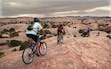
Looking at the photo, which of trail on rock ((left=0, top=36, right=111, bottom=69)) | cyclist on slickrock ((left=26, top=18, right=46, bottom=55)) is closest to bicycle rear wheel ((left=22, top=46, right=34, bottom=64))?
trail on rock ((left=0, top=36, right=111, bottom=69))

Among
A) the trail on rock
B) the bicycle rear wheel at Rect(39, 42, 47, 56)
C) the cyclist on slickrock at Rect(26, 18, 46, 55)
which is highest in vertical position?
the cyclist on slickrock at Rect(26, 18, 46, 55)

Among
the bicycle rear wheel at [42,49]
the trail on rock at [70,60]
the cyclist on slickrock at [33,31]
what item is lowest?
the trail on rock at [70,60]

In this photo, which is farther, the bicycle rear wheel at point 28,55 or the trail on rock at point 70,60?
the trail on rock at point 70,60

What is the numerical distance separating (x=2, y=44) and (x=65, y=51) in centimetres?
1755

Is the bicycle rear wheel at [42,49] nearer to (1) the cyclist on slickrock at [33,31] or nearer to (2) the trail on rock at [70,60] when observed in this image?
(2) the trail on rock at [70,60]

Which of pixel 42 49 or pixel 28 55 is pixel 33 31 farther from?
pixel 42 49

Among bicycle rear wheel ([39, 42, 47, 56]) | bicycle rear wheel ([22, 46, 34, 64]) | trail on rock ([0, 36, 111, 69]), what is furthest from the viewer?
bicycle rear wheel ([39, 42, 47, 56])

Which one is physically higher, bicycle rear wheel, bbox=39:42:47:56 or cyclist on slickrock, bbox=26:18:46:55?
cyclist on slickrock, bbox=26:18:46:55

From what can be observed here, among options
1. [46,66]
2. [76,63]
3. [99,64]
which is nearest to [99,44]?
[99,64]

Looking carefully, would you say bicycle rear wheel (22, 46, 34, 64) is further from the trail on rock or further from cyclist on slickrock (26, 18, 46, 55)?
cyclist on slickrock (26, 18, 46, 55)

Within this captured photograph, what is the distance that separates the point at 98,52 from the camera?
1566cm

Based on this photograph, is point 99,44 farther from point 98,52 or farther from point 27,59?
point 27,59

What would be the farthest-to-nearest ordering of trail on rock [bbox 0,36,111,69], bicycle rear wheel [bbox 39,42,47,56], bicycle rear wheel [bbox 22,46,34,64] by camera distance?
bicycle rear wheel [bbox 39,42,47,56], trail on rock [bbox 0,36,111,69], bicycle rear wheel [bbox 22,46,34,64]

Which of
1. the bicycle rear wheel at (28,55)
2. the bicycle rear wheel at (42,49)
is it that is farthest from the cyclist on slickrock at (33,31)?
the bicycle rear wheel at (42,49)
